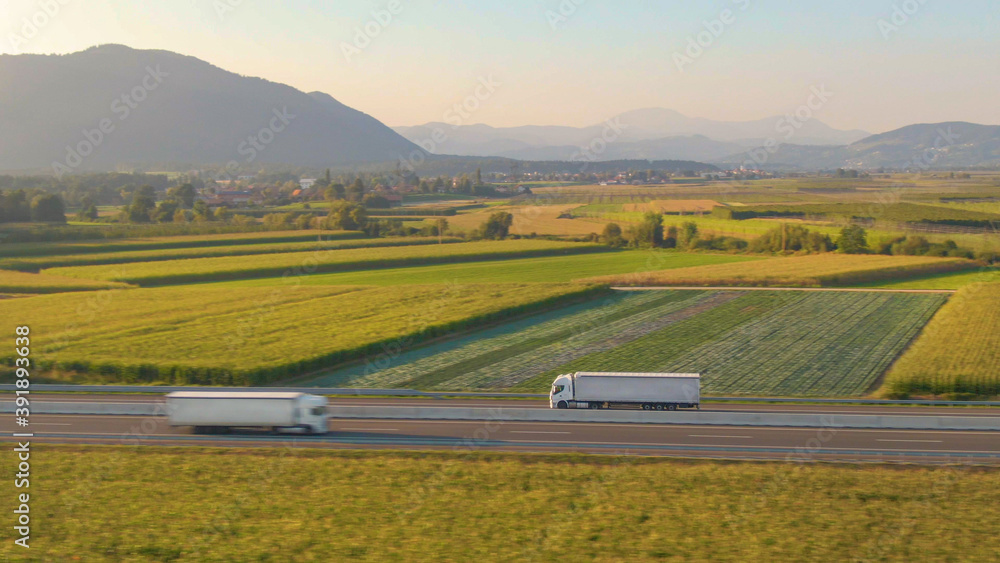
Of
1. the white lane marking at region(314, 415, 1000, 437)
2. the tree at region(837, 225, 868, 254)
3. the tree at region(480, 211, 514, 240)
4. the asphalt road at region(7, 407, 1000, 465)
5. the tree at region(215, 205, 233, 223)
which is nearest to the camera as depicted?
the asphalt road at region(7, 407, 1000, 465)

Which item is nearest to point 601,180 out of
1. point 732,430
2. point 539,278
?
point 539,278

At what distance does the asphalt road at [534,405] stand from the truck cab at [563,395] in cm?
59

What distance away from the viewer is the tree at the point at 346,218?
86.4m

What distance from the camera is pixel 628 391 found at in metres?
25.9

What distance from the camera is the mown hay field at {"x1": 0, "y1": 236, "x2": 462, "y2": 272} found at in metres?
59.9

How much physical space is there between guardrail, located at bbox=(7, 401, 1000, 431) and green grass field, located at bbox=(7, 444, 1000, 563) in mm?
4830

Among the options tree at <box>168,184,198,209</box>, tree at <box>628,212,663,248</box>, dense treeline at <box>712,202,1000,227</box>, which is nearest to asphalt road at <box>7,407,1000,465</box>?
tree at <box>628,212,663,248</box>

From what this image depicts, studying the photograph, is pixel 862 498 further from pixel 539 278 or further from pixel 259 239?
pixel 259 239

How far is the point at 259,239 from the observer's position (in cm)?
7694

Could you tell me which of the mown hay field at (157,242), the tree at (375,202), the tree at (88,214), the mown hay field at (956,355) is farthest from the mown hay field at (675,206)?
the tree at (88,214)

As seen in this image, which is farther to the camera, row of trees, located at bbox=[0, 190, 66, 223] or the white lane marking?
row of trees, located at bbox=[0, 190, 66, 223]

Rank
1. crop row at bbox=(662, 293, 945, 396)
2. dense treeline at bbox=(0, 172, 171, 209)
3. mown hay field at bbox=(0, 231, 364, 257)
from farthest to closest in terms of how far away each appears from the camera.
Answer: dense treeline at bbox=(0, 172, 171, 209) < mown hay field at bbox=(0, 231, 364, 257) < crop row at bbox=(662, 293, 945, 396)

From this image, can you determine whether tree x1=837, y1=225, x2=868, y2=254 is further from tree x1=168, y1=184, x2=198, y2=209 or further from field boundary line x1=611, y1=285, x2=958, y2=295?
tree x1=168, y1=184, x2=198, y2=209

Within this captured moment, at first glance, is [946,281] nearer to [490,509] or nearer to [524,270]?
[524,270]
